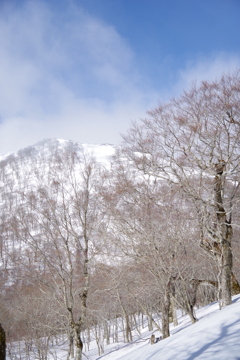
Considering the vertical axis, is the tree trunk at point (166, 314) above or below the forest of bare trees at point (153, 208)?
below

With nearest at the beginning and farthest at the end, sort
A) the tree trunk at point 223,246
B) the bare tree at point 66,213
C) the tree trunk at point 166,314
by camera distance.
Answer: the tree trunk at point 223,246
the tree trunk at point 166,314
the bare tree at point 66,213

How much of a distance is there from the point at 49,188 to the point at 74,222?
5.12 ft

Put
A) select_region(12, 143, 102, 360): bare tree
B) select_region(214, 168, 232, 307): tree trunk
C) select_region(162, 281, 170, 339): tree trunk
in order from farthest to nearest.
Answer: select_region(12, 143, 102, 360): bare tree < select_region(162, 281, 170, 339): tree trunk < select_region(214, 168, 232, 307): tree trunk

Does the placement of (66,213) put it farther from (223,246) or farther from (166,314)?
(223,246)

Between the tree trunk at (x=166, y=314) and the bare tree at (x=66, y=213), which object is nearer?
the tree trunk at (x=166, y=314)

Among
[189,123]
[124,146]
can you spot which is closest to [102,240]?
[124,146]

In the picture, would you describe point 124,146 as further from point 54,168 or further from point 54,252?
point 54,252

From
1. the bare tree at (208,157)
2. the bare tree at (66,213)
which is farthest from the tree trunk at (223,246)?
the bare tree at (66,213)

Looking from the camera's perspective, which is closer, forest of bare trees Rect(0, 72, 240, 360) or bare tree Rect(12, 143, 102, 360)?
forest of bare trees Rect(0, 72, 240, 360)

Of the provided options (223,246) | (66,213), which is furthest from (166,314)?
(66,213)

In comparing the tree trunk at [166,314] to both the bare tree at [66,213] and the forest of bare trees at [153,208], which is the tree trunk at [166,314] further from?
the bare tree at [66,213]

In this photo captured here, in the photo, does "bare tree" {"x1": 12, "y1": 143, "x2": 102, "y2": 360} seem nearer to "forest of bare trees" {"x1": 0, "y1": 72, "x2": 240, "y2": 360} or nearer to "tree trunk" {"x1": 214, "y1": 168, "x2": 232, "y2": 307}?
"forest of bare trees" {"x1": 0, "y1": 72, "x2": 240, "y2": 360}

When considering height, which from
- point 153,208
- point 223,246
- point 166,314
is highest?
point 153,208

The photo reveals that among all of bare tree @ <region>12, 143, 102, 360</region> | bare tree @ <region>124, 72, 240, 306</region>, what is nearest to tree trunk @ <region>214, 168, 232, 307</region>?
bare tree @ <region>124, 72, 240, 306</region>
